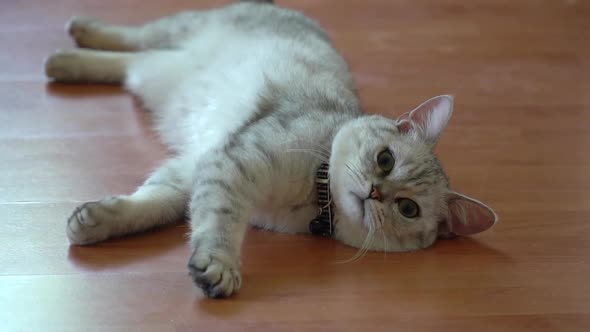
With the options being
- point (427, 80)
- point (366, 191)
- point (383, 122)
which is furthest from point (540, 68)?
point (366, 191)

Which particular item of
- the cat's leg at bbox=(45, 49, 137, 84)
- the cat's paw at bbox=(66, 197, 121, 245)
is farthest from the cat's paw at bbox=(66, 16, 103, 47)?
the cat's paw at bbox=(66, 197, 121, 245)

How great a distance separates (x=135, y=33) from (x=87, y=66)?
27 cm

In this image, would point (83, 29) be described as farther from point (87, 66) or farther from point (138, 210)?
point (138, 210)

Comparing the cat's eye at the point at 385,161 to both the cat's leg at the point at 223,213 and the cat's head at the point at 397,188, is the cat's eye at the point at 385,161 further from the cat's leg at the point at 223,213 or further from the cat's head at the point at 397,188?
the cat's leg at the point at 223,213

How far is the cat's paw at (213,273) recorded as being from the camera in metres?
1.59

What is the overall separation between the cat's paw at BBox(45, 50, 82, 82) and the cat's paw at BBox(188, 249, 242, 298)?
132 centimetres

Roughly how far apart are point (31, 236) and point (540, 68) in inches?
90.6

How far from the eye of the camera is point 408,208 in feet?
5.95

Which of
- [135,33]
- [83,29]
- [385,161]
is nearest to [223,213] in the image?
[385,161]

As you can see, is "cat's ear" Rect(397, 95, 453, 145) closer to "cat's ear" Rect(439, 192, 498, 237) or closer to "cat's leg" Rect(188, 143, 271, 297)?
"cat's ear" Rect(439, 192, 498, 237)

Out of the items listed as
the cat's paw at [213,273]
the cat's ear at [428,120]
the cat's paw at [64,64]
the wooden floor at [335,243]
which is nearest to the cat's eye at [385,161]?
the cat's ear at [428,120]

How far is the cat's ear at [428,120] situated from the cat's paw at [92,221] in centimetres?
81

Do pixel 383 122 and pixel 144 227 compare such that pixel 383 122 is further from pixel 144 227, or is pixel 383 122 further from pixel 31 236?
pixel 31 236

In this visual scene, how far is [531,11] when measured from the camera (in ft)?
12.2
